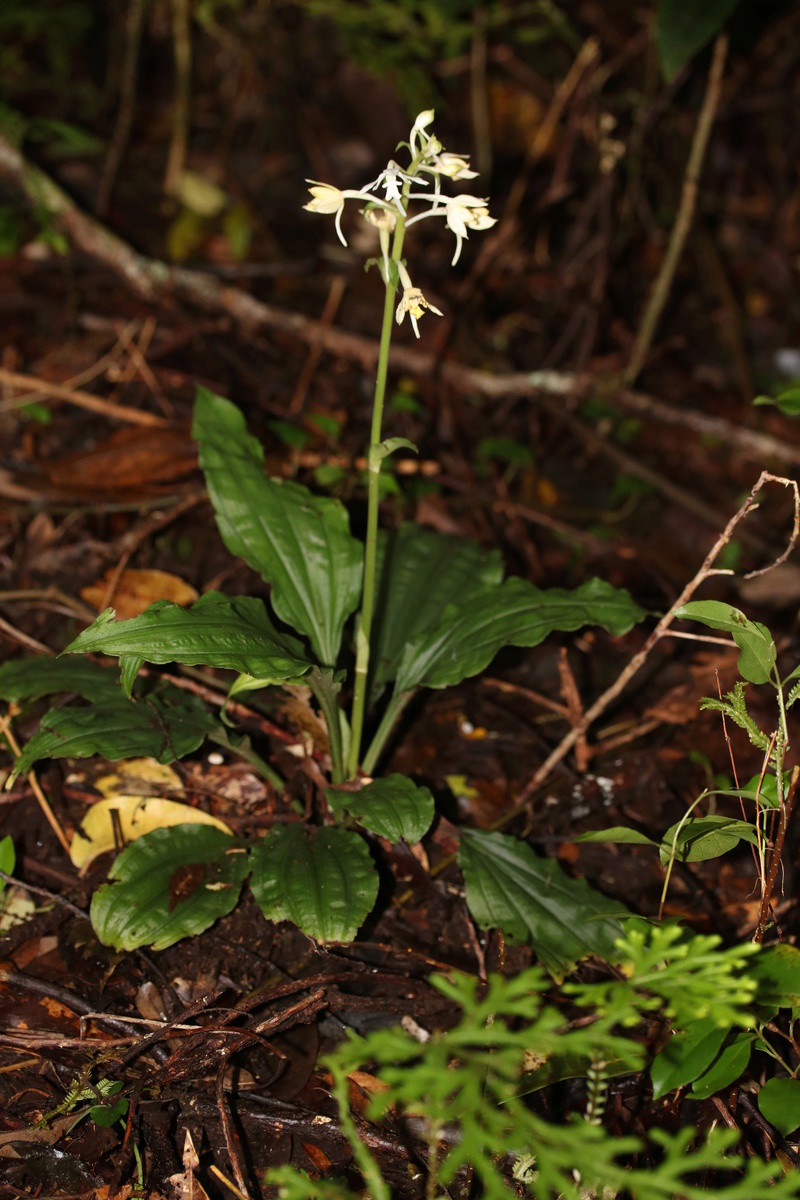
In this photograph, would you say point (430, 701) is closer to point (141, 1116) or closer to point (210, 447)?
point (210, 447)

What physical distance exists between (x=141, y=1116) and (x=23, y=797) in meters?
0.92

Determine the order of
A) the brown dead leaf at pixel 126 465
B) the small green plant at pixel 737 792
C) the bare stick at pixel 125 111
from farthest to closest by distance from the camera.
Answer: the bare stick at pixel 125 111
the brown dead leaf at pixel 126 465
the small green plant at pixel 737 792

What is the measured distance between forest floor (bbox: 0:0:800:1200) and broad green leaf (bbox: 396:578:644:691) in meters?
0.25

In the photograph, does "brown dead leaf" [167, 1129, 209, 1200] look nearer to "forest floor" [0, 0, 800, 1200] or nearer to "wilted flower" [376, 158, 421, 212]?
"forest floor" [0, 0, 800, 1200]

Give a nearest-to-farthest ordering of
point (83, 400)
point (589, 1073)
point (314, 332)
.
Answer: point (589, 1073) < point (83, 400) < point (314, 332)

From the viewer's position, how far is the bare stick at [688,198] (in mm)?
3645

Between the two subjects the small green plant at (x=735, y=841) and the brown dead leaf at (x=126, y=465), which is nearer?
the small green plant at (x=735, y=841)

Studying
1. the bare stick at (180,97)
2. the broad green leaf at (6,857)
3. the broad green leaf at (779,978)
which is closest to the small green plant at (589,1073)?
→ the broad green leaf at (779,978)

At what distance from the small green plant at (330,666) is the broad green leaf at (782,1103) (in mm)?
389

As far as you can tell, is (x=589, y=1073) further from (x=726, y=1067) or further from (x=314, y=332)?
(x=314, y=332)

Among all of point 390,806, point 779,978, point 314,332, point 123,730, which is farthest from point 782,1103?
point 314,332

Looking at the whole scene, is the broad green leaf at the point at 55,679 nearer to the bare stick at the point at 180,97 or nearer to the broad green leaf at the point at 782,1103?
the broad green leaf at the point at 782,1103

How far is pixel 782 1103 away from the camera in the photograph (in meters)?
1.61

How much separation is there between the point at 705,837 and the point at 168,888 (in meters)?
1.14
